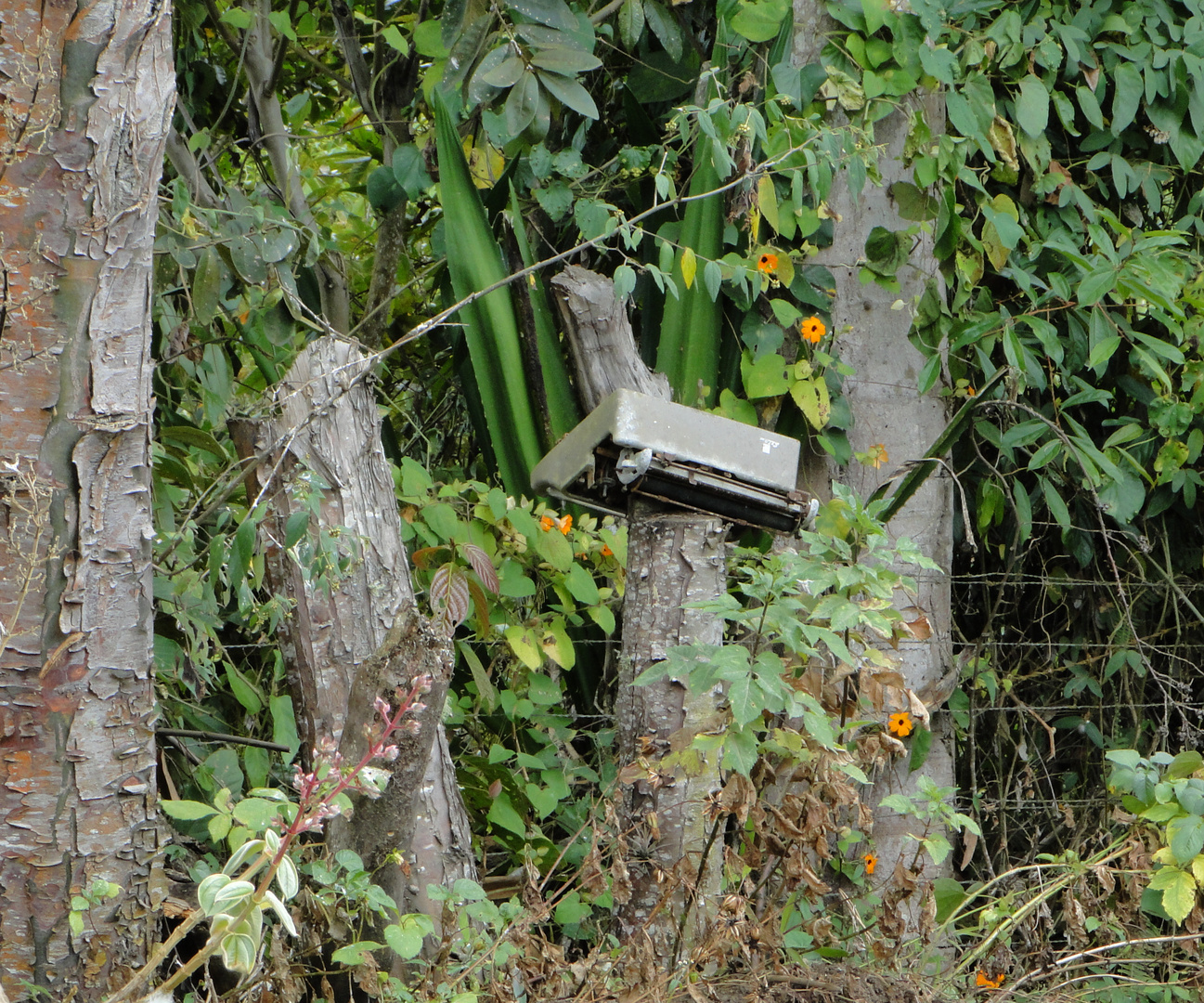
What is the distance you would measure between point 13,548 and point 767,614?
0.96 meters

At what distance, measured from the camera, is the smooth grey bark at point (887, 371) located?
8.57ft

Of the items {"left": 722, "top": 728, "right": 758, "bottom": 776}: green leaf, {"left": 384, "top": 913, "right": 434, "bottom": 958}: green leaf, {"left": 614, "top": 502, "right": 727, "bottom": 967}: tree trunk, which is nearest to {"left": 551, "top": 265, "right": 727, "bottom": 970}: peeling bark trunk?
{"left": 614, "top": 502, "right": 727, "bottom": 967}: tree trunk

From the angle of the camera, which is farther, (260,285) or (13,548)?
(260,285)

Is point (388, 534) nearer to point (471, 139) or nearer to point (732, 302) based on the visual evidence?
point (732, 302)

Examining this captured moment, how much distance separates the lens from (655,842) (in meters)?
1.69

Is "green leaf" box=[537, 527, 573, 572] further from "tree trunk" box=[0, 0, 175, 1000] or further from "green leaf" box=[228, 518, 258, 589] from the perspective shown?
"tree trunk" box=[0, 0, 175, 1000]

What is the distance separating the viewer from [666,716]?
173 centimetres

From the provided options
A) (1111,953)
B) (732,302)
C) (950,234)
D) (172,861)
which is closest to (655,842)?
(172,861)

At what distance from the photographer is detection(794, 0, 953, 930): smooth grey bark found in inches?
103

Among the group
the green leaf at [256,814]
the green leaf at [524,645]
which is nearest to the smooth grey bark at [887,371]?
the green leaf at [524,645]

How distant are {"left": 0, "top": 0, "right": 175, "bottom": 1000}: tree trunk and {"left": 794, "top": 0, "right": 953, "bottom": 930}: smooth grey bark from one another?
5.59 ft

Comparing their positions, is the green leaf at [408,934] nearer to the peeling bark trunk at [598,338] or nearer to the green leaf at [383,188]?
the peeling bark trunk at [598,338]

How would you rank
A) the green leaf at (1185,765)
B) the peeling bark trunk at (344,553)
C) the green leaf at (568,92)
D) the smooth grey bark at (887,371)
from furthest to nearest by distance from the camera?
the smooth grey bark at (887,371), the green leaf at (1185,765), the green leaf at (568,92), the peeling bark trunk at (344,553)

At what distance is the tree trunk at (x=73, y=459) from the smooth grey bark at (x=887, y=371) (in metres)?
1.70
